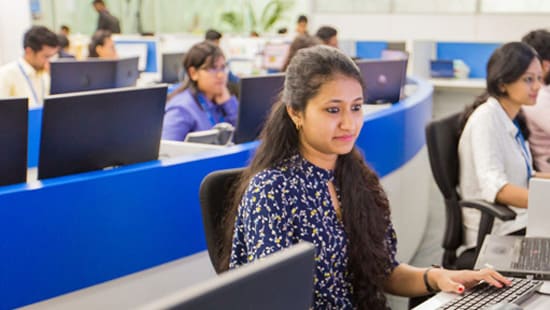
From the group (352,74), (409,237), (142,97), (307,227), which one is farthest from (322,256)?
(409,237)

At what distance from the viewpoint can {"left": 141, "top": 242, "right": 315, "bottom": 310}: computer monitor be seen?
55 cm

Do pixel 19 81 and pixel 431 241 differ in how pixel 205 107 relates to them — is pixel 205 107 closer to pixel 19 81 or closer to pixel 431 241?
pixel 431 241

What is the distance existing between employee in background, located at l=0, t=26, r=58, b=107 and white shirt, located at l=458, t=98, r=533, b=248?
3.00 metres

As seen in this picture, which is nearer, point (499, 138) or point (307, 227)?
point (307, 227)

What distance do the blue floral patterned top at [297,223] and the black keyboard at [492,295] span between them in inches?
10.9

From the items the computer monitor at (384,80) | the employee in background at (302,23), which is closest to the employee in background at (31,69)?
the computer monitor at (384,80)

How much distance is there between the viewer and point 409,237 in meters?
3.78

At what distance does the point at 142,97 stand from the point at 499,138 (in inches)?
52.9

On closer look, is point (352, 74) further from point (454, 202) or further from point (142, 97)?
point (454, 202)

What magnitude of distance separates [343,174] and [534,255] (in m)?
0.53

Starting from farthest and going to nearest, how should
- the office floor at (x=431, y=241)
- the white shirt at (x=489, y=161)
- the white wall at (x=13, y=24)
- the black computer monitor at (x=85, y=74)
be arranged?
the white wall at (x=13, y=24), the black computer monitor at (x=85, y=74), the office floor at (x=431, y=241), the white shirt at (x=489, y=161)

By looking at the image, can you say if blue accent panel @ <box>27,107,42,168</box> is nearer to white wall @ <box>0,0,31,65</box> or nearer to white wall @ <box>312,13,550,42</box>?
white wall @ <box>312,13,550,42</box>

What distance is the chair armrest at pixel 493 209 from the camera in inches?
96.7

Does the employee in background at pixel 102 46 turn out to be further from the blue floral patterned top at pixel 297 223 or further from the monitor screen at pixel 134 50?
the blue floral patterned top at pixel 297 223
